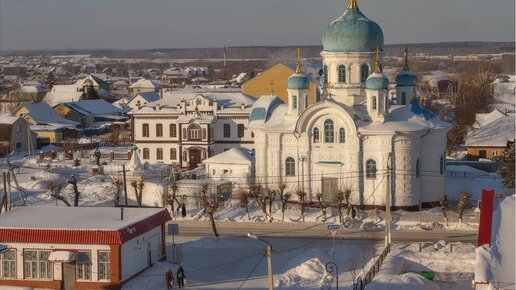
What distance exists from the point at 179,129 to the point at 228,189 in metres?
9.37

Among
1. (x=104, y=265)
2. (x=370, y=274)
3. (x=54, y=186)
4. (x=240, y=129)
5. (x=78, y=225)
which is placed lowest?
(x=370, y=274)

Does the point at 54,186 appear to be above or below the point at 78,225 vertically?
above

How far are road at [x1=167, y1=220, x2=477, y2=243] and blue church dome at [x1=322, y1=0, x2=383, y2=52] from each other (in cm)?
667

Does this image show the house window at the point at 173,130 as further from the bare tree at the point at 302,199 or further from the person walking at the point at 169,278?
the person walking at the point at 169,278

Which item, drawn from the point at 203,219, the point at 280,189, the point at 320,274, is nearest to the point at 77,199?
the point at 203,219

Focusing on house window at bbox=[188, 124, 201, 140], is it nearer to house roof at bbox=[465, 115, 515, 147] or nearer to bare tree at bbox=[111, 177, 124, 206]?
bare tree at bbox=[111, 177, 124, 206]

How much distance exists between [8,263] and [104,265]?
230cm

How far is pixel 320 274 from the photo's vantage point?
873 inches

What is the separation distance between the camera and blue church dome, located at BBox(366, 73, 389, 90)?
30438mm

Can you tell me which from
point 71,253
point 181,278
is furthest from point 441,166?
point 71,253

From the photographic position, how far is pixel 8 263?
2180cm

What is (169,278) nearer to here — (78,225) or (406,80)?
(78,225)

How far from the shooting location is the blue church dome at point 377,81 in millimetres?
30438

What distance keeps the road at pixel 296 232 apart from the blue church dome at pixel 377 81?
4886 mm
